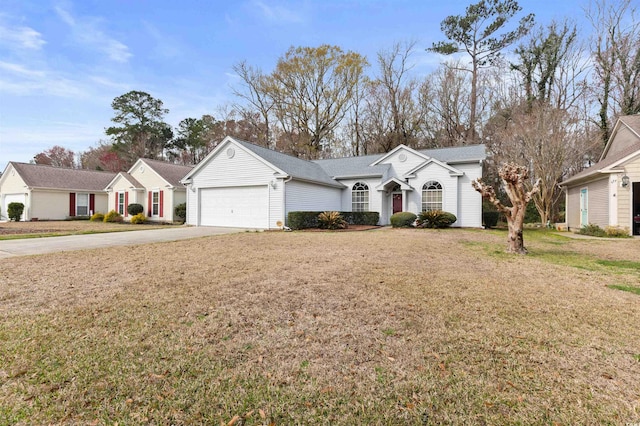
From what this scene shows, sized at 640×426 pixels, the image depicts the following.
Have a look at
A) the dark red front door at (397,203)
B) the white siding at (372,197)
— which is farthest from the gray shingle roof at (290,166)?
the dark red front door at (397,203)

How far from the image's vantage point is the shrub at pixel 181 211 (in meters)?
20.5

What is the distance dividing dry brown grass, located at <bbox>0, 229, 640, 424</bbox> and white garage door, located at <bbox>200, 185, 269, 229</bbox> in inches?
394

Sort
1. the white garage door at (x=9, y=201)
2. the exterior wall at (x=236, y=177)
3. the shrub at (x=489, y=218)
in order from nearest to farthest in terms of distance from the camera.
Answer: the exterior wall at (x=236, y=177)
the shrub at (x=489, y=218)
the white garage door at (x=9, y=201)

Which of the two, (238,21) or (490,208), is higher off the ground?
(238,21)

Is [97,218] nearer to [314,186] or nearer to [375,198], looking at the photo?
[314,186]

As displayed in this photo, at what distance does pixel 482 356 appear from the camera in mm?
2885

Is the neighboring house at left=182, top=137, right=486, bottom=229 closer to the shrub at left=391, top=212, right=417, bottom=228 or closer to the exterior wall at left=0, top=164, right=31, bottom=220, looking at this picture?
the shrub at left=391, top=212, right=417, bottom=228

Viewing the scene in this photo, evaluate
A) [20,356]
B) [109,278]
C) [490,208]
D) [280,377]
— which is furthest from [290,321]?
[490,208]

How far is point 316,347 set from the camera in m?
3.07

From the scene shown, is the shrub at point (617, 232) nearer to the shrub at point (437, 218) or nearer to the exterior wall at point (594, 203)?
the exterior wall at point (594, 203)

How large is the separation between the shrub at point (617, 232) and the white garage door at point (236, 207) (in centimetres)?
1517

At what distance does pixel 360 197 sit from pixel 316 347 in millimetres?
16899

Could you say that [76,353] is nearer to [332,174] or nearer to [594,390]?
[594,390]

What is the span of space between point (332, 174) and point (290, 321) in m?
17.3
